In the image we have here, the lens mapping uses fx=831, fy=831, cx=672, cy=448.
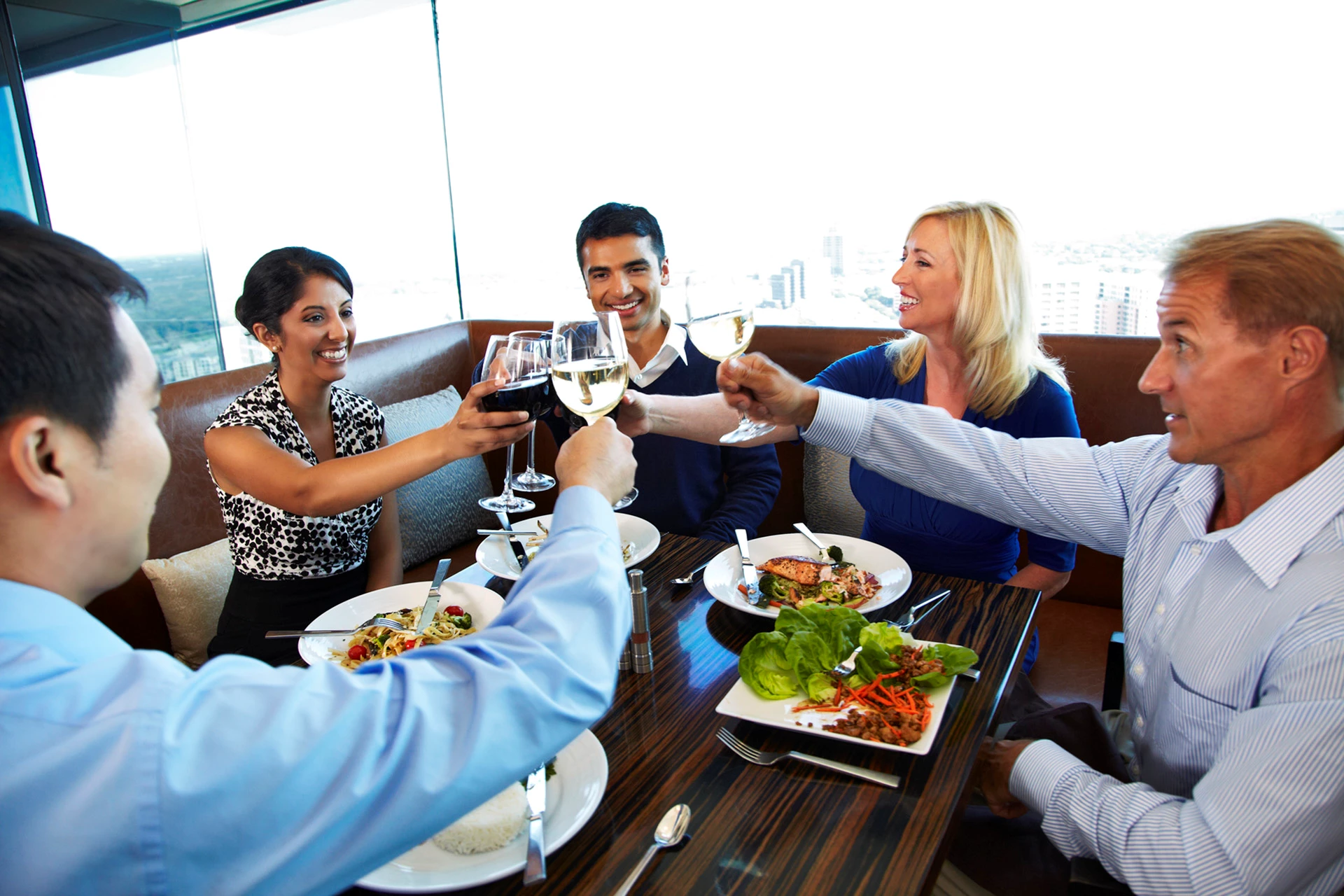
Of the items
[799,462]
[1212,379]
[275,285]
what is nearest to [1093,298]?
[799,462]

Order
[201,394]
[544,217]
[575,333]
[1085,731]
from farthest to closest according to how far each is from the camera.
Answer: [544,217] < [201,394] < [1085,731] < [575,333]

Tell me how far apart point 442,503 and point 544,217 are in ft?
6.19

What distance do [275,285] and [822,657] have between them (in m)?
1.59

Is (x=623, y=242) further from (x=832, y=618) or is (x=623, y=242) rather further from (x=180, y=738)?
(x=180, y=738)

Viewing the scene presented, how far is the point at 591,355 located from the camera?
119 centimetres

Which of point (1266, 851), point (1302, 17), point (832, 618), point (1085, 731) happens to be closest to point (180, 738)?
point (832, 618)

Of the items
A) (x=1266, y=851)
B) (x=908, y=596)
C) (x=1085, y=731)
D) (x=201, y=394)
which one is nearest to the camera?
(x=1266, y=851)

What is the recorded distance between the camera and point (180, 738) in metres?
0.60

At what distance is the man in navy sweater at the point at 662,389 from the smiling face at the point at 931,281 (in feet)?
2.00

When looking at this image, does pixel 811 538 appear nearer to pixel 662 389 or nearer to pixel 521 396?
pixel 521 396

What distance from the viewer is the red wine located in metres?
1.35

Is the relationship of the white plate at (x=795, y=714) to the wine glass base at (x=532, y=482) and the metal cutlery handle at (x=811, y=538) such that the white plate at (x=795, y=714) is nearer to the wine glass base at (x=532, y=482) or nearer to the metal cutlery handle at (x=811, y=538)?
the metal cutlery handle at (x=811, y=538)

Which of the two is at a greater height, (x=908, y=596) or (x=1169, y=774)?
Answer: (x=908, y=596)

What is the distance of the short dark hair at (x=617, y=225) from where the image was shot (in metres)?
2.43
